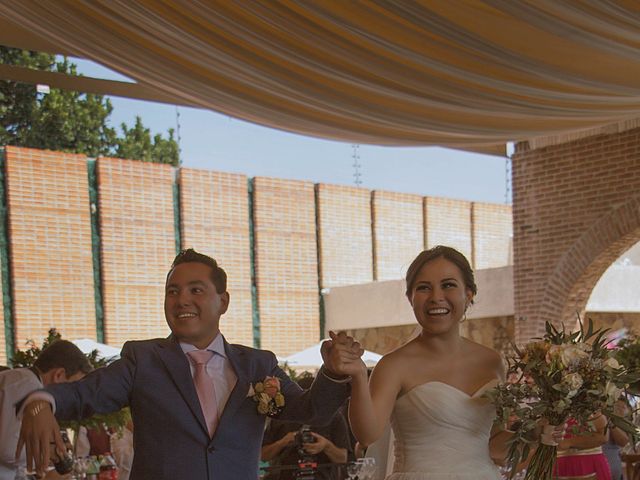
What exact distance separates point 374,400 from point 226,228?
11445 mm

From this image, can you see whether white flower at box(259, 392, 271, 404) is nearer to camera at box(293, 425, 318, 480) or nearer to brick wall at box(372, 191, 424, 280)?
camera at box(293, 425, 318, 480)

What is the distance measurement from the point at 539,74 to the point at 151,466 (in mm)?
4526

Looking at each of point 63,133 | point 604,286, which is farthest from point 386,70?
point 63,133

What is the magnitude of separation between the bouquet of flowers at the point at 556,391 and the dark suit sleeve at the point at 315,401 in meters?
0.61

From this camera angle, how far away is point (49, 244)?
12.8 meters

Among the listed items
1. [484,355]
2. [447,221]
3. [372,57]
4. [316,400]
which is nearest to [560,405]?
[484,355]

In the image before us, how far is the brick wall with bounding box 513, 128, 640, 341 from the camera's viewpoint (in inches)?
415

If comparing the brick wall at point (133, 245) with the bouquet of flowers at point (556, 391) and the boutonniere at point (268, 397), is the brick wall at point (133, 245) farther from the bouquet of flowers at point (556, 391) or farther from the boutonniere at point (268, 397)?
the boutonniere at point (268, 397)

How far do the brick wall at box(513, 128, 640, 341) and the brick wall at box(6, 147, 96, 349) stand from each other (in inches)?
216

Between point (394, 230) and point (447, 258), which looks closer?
point (447, 258)

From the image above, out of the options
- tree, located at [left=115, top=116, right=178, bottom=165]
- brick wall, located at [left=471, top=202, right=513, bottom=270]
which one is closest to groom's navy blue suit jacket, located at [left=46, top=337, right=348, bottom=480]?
brick wall, located at [left=471, top=202, right=513, bottom=270]

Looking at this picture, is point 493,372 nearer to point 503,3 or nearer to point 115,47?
point 503,3

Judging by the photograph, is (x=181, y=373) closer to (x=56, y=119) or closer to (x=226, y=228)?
(x=226, y=228)

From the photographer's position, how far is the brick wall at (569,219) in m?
10.5
